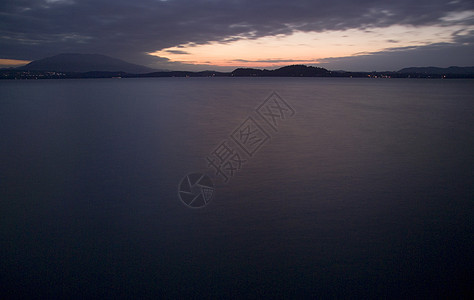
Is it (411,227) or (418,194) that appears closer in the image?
(411,227)

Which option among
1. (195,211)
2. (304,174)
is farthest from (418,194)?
(195,211)

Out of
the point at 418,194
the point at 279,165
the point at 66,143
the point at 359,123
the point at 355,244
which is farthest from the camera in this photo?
the point at 359,123

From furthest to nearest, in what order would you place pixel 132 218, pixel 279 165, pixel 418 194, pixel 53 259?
pixel 279 165 < pixel 418 194 < pixel 132 218 < pixel 53 259

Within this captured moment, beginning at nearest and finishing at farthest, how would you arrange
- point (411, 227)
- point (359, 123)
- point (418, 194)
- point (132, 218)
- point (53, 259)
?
point (53, 259) → point (411, 227) → point (132, 218) → point (418, 194) → point (359, 123)

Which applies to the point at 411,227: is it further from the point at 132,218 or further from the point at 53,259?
the point at 53,259

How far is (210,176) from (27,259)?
4843mm

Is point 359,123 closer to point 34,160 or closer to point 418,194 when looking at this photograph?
point 418,194

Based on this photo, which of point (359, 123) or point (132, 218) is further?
point (359, 123)

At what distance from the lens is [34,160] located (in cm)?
1045

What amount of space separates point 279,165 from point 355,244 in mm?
4758

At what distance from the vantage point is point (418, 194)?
731 centimetres

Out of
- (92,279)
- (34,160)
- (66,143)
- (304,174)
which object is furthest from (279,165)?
(66,143)

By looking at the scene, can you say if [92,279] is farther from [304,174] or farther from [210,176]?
[304,174]

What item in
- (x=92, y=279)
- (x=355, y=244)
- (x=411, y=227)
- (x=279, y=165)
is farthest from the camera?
(x=279, y=165)
